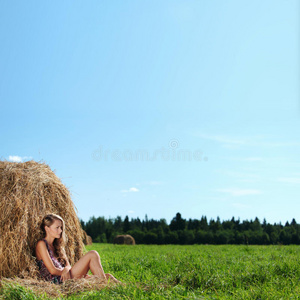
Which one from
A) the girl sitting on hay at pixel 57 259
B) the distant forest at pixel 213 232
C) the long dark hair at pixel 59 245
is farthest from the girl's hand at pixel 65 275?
the distant forest at pixel 213 232

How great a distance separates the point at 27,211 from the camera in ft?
24.0

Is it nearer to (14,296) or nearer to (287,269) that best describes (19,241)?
(14,296)

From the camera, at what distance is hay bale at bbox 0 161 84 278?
23.0 feet

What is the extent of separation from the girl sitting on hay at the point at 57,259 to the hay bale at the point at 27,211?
309mm

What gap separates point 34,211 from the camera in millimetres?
7426

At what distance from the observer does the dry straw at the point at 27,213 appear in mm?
6992

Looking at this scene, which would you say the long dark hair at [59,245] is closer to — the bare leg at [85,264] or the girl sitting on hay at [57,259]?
the girl sitting on hay at [57,259]

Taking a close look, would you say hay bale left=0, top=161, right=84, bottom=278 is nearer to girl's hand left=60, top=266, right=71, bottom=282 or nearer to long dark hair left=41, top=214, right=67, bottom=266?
long dark hair left=41, top=214, right=67, bottom=266

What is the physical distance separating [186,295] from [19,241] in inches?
148

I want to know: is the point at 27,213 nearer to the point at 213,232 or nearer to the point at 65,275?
the point at 65,275

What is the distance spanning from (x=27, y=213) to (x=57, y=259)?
3.90 feet

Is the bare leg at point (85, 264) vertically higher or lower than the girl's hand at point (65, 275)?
higher

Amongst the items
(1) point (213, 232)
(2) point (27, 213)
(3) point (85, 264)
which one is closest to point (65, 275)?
(3) point (85, 264)

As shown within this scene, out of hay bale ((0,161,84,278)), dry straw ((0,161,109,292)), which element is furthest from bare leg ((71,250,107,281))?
hay bale ((0,161,84,278))
